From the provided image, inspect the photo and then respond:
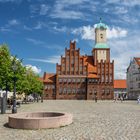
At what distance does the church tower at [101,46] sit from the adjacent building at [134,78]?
1004 centimetres

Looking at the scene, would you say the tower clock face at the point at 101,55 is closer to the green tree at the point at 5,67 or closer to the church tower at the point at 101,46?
the church tower at the point at 101,46

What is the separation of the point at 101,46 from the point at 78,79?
Result: 61.7 ft

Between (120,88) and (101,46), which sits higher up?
(101,46)

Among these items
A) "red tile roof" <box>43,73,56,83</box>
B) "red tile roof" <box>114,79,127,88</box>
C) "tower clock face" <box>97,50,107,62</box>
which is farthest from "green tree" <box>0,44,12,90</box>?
"red tile roof" <box>114,79,127,88</box>

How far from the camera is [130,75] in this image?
123938 mm

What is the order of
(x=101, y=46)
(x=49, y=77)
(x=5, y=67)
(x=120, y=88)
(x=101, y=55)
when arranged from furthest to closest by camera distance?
(x=120, y=88) < (x=101, y=46) < (x=101, y=55) < (x=49, y=77) < (x=5, y=67)

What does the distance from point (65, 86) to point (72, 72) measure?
595 cm

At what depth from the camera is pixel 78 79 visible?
111688mm

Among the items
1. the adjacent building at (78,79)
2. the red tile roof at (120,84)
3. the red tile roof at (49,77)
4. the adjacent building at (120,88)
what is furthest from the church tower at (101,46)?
the adjacent building at (120,88)

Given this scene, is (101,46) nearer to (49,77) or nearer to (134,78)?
(134,78)

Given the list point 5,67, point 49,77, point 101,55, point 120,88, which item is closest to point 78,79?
point 49,77

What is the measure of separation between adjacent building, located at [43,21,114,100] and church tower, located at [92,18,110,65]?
2993mm

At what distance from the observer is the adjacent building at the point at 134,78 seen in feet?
375

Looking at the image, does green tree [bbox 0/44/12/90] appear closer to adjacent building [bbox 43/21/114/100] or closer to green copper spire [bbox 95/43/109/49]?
adjacent building [bbox 43/21/114/100]
